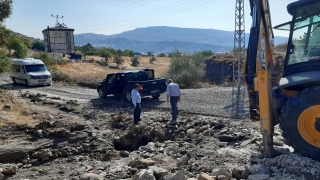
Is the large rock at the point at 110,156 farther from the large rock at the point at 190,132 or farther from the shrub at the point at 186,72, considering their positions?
the shrub at the point at 186,72

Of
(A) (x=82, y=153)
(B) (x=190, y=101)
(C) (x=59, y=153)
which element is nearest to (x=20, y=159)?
(C) (x=59, y=153)

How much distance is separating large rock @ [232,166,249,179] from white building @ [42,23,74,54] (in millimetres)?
72664

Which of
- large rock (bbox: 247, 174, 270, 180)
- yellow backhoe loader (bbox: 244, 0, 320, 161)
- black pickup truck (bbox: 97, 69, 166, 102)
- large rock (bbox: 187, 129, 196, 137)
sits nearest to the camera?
large rock (bbox: 247, 174, 270, 180)

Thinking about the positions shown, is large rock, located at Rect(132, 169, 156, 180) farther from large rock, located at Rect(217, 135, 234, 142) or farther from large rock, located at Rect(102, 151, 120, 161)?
large rock, located at Rect(217, 135, 234, 142)

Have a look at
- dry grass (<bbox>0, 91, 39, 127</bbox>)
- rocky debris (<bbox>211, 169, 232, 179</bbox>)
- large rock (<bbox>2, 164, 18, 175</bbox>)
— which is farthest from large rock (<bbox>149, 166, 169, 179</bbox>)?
dry grass (<bbox>0, 91, 39, 127</bbox>)

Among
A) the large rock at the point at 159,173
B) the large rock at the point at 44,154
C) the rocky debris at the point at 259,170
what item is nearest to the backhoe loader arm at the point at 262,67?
the rocky debris at the point at 259,170

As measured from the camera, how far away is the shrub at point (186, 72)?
26047 millimetres

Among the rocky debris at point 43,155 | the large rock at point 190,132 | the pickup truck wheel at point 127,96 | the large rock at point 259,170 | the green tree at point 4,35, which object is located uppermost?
the green tree at point 4,35

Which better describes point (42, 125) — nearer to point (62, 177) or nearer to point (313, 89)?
point (62, 177)

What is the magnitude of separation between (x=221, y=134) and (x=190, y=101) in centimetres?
712

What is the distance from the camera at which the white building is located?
74.8m

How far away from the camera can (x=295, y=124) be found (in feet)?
18.6

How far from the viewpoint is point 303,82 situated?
5.59m

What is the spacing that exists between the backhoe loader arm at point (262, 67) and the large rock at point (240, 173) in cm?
75
